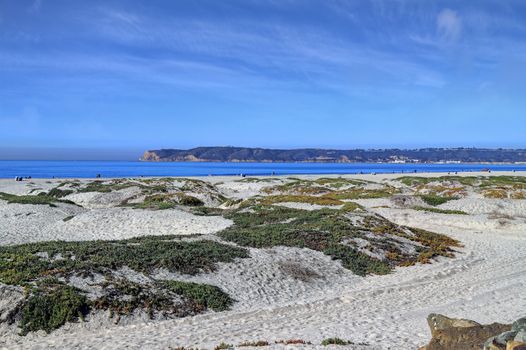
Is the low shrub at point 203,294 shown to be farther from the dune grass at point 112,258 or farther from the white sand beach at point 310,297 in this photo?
the dune grass at point 112,258

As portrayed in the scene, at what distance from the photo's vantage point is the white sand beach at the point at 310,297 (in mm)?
12984

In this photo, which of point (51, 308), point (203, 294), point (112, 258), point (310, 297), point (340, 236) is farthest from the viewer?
point (340, 236)

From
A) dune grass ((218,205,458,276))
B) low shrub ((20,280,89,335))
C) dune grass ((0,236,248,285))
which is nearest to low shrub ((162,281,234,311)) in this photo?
dune grass ((0,236,248,285))

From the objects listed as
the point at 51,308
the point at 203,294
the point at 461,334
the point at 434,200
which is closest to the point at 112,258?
the point at 203,294

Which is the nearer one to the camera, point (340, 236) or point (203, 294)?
point (203, 294)

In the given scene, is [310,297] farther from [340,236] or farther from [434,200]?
[434,200]

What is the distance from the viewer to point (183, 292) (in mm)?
16469

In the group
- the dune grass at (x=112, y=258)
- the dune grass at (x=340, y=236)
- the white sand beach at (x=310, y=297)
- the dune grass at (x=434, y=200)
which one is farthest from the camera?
the dune grass at (x=434, y=200)

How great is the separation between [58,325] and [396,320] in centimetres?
938

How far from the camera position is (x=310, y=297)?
1778cm

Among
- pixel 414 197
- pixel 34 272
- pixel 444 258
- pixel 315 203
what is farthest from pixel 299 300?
pixel 414 197

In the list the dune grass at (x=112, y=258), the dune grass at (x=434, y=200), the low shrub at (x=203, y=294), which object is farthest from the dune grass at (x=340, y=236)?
the dune grass at (x=434, y=200)

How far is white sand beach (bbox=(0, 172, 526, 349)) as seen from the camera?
1298 centimetres

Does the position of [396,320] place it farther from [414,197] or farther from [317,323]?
[414,197]
